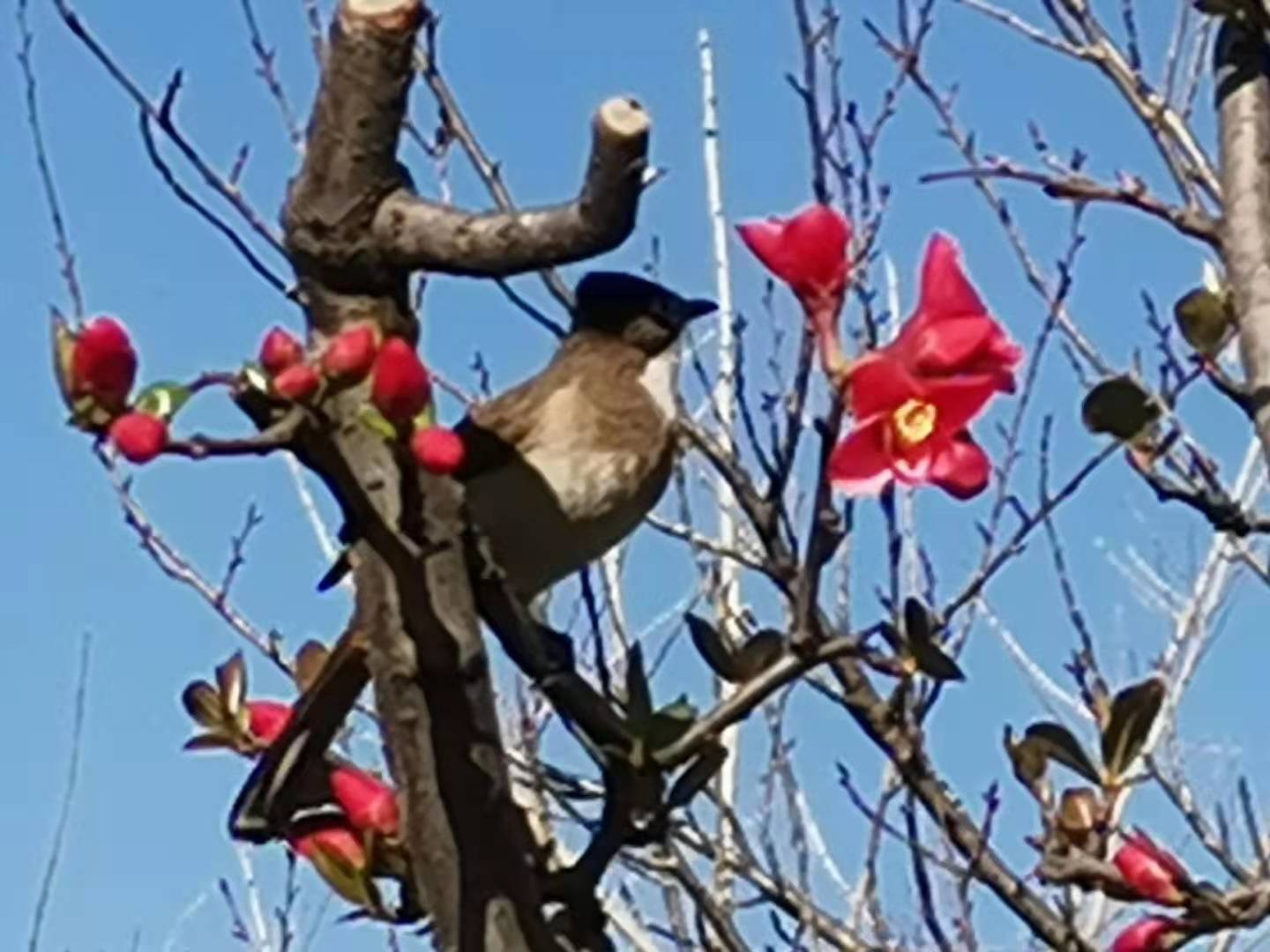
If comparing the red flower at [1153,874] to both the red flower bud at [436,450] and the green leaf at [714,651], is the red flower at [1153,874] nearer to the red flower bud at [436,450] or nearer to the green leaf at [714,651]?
the green leaf at [714,651]

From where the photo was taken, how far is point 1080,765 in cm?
159

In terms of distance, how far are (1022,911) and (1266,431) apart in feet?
1.46

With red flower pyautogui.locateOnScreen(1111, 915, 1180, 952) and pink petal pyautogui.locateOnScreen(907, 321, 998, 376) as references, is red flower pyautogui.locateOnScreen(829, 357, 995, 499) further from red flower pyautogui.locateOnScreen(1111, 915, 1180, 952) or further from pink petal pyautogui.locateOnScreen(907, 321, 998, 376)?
red flower pyautogui.locateOnScreen(1111, 915, 1180, 952)

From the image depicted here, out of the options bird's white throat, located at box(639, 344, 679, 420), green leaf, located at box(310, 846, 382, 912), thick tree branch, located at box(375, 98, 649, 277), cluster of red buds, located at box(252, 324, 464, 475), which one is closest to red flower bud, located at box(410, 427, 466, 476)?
cluster of red buds, located at box(252, 324, 464, 475)

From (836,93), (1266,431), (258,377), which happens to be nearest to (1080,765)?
(1266,431)

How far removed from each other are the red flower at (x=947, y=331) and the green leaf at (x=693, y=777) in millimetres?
305

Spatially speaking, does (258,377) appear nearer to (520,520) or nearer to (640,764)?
(640,764)

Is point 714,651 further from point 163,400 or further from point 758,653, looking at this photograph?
point 163,400

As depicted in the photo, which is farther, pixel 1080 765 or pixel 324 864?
pixel 1080 765

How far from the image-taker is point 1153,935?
152 cm

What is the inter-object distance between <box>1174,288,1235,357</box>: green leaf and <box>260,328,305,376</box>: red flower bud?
29.5 inches

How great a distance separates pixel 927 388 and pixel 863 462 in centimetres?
5

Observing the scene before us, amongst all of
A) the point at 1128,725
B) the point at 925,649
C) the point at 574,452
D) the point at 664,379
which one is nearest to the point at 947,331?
the point at 925,649

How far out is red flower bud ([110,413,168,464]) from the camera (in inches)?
45.4
